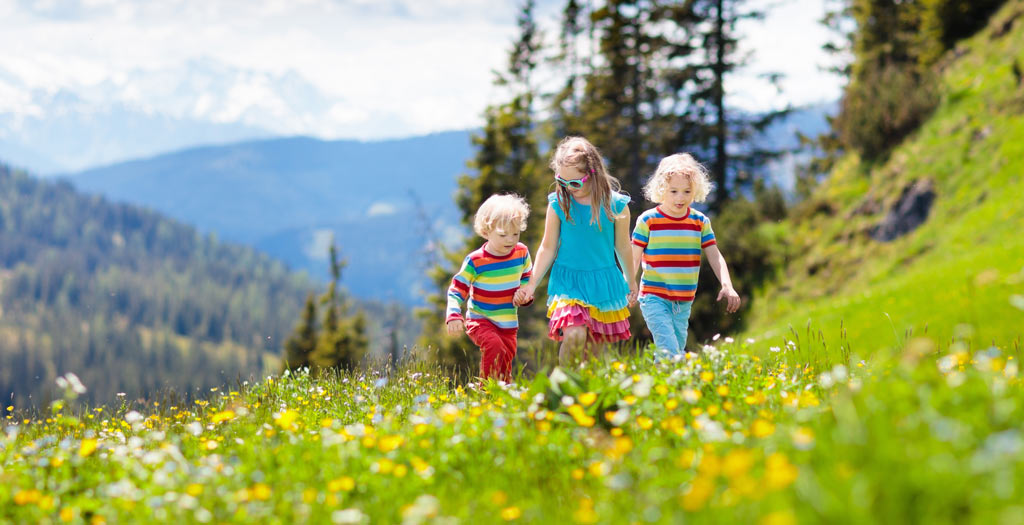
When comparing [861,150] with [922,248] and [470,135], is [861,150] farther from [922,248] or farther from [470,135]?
[470,135]

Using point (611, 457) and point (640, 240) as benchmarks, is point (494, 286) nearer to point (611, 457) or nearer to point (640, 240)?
point (640, 240)

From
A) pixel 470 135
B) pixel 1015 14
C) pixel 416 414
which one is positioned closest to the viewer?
pixel 416 414

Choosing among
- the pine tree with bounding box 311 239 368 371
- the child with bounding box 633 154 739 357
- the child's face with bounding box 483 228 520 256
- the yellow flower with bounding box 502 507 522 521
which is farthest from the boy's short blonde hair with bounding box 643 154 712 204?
the pine tree with bounding box 311 239 368 371

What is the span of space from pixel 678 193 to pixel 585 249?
3.17 feet

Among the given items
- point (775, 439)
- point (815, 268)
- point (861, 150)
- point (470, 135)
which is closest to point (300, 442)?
point (775, 439)

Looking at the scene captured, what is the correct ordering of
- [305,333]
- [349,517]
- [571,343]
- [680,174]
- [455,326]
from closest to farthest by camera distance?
[349,517] < [571,343] < [455,326] < [680,174] < [305,333]

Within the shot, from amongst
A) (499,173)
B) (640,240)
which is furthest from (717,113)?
(640,240)

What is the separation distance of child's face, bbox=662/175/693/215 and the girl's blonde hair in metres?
0.54

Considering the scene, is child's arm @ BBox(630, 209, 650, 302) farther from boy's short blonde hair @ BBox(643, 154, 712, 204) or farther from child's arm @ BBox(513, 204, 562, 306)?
child's arm @ BBox(513, 204, 562, 306)

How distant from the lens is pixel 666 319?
675 cm

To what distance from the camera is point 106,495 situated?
11.0ft

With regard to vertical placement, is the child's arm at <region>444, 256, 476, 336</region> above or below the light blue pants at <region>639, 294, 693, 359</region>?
above

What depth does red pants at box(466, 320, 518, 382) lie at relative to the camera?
263 inches

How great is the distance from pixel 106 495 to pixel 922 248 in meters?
20.4
